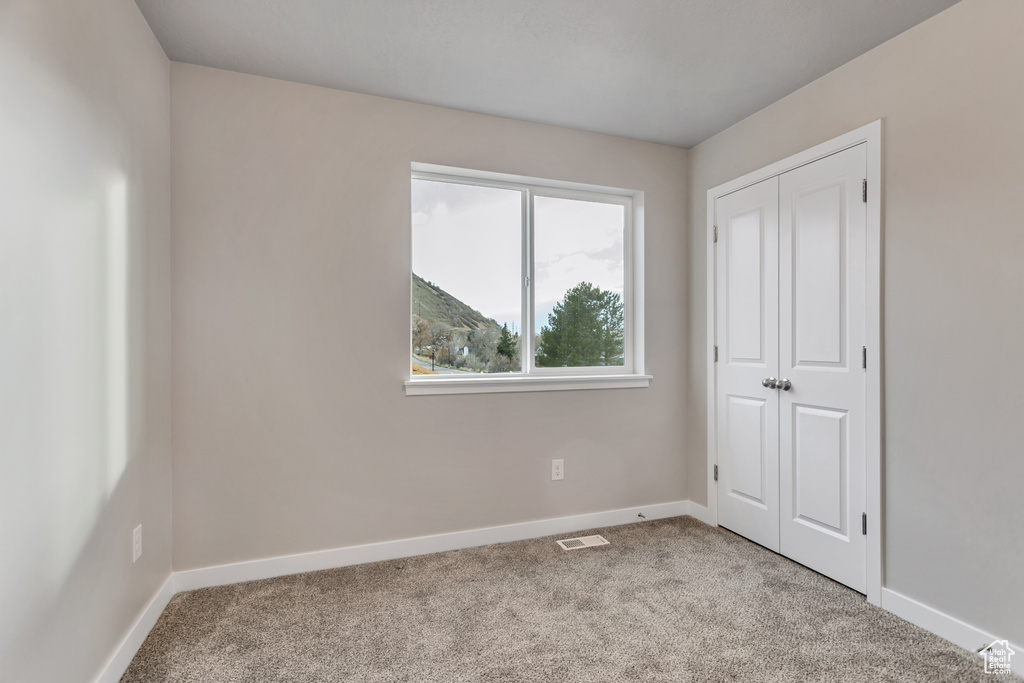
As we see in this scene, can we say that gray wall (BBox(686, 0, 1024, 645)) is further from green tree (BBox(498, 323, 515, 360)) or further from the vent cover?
green tree (BBox(498, 323, 515, 360))

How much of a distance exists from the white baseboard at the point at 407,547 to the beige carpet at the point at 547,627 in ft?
0.18

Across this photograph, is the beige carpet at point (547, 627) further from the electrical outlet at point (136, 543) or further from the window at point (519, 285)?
the window at point (519, 285)

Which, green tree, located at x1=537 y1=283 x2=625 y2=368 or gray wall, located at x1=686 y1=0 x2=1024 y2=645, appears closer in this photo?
gray wall, located at x1=686 y1=0 x2=1024 y2=645

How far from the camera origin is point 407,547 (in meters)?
2.68

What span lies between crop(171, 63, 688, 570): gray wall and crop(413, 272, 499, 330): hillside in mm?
155

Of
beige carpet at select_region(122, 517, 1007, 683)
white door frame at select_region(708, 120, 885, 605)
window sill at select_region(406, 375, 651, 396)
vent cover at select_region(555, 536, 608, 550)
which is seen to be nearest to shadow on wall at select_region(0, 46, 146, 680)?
beige carpet at select_region(122, 517, 1007, 683)

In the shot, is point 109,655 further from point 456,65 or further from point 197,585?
point 456,65

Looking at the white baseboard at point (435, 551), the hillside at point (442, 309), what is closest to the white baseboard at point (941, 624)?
the white baseboard at point (435, 551)

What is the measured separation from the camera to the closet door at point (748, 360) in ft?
8.96

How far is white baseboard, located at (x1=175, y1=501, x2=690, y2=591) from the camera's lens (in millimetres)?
2377

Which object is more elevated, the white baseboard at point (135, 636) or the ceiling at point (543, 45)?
the ceiling at point (543, 45)

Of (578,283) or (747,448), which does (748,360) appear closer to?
(747,448)

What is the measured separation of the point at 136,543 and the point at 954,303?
3116mm

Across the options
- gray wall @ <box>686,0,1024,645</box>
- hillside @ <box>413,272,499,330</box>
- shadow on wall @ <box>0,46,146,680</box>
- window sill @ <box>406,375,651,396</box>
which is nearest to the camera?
shadow on wall @ <box>0,46,146,680</box>
